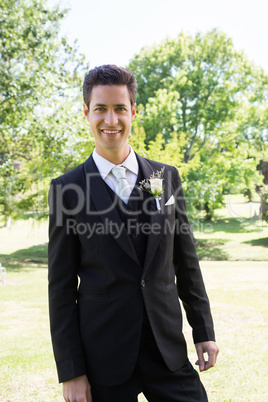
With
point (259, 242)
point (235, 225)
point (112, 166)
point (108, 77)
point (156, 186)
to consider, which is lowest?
point (259, 242)

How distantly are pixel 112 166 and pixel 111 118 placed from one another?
0.91ft

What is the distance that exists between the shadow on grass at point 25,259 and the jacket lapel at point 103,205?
1755 centimetres

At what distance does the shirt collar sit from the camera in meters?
2.33

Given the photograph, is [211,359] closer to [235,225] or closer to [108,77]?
[108,77]

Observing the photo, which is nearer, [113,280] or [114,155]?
[113,280]

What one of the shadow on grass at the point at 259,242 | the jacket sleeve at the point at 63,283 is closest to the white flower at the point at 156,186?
the jacket sleeve at the point at 63,283

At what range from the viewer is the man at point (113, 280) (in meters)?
2.14

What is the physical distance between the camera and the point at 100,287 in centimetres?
216

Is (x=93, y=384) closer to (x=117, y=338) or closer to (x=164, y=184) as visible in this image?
(x=117, y=338)

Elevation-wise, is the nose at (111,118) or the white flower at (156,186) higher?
the nose at (111,118)

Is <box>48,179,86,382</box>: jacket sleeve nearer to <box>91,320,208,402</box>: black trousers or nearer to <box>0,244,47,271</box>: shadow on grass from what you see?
<box>91,320,208,402</box>: black trousers

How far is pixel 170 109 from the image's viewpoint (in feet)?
80.9

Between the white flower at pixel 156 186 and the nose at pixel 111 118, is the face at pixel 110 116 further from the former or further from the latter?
the white flower at pixel 156 186

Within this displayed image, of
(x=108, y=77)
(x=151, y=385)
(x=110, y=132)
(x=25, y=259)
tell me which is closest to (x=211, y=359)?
(x=151, y=385)
